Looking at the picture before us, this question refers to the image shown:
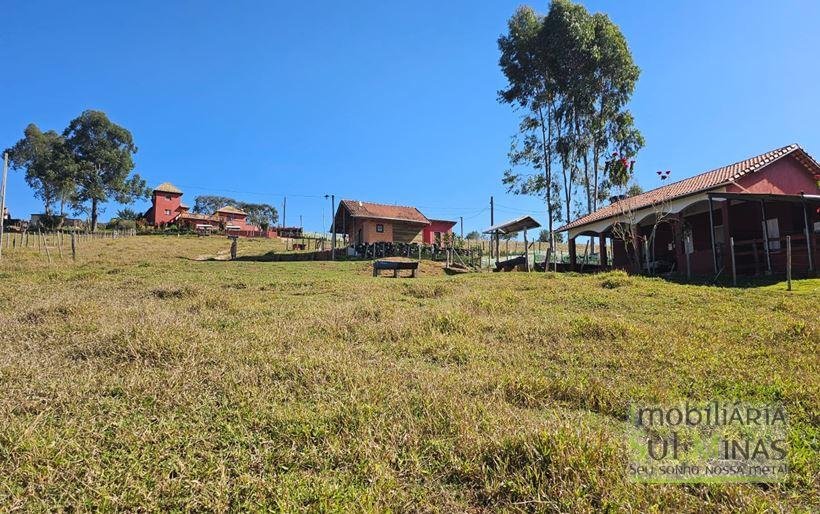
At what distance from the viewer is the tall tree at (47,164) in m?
51.2

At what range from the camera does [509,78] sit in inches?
1085

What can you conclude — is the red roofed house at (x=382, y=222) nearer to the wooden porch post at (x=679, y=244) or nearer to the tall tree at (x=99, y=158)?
the wooden porch post at (x=679, y=244)

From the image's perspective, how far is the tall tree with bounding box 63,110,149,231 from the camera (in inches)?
2079

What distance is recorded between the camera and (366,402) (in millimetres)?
3535

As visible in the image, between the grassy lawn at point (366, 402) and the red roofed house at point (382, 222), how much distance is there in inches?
1042

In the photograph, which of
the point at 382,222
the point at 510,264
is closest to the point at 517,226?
the point at 510,264

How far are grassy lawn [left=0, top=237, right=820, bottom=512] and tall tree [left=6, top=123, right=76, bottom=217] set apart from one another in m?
54.6

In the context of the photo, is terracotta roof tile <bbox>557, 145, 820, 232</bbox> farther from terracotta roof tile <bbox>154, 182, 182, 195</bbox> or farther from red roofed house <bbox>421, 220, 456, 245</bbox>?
terracotta roof tile <bbox>154, 182, 182, 195</bbox>

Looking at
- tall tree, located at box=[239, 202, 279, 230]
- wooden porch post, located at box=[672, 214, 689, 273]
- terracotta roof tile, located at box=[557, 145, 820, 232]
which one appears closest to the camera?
terracotta roof tile, located at box=[557, 145, 820, 232]

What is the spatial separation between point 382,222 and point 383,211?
106 cm

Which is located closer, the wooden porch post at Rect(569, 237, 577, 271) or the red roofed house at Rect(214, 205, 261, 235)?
the wooden porch post at Rect(569, 237, 577, 271)

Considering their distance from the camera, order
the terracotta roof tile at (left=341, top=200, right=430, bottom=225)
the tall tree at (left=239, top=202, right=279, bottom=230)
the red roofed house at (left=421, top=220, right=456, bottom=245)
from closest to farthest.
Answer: the terracotta roof tile at (left=341, top=200, right=430, bottom=225) < the red roofed house at (left=421, top=220, right=456, bottom=245) < the tall tree at (left=239, top=202, right=279, bottom=230)

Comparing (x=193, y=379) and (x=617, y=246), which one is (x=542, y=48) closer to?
(x=617, y=246)

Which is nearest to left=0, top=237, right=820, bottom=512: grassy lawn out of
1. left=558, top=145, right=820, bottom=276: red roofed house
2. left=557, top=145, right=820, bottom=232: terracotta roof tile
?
left=558, top=145, right=820, bottom=276: red roofed house
